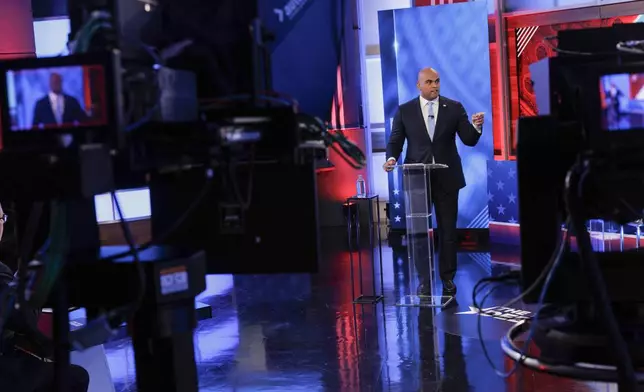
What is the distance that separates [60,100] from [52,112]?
32 millimetres

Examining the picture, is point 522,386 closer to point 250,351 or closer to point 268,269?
→ point 250,351

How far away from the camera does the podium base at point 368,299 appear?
5.79 meters

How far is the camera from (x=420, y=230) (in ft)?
17.8

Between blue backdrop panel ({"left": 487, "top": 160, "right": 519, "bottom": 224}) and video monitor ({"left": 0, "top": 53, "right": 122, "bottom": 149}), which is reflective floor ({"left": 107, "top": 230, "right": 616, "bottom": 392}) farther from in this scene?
video monitor ({"left": 0, "top": 53, "right": 122, "bottom": 149})

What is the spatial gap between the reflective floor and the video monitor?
8.30 feet

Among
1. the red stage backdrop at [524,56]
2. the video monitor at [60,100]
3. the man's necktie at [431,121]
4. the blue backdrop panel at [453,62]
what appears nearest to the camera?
the video monitor at [60,100]

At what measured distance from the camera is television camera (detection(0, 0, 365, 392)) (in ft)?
5.31

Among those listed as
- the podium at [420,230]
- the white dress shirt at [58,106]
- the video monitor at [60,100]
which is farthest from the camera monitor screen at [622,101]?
the podium at [420,230]

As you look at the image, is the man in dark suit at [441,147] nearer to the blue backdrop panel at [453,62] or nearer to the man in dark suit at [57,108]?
the blue backdrop panel at [453,62]

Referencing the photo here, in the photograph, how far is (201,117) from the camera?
1833 millimetres

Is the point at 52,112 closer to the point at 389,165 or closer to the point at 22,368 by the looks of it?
the point at 22,368

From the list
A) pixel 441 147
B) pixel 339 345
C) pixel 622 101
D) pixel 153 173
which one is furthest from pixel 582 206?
pixel 441 147

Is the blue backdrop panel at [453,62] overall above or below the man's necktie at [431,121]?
above

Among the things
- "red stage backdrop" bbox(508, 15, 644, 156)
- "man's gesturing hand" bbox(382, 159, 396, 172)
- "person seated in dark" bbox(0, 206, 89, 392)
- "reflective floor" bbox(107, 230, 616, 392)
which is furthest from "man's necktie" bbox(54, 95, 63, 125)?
"red stage backdrop" bbox(508, 15, 644, 156)
